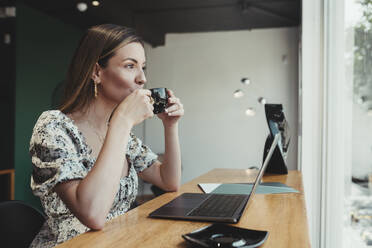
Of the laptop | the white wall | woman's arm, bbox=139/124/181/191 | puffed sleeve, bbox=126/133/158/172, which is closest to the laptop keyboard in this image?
the laptop

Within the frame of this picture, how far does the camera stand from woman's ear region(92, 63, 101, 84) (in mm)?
1238

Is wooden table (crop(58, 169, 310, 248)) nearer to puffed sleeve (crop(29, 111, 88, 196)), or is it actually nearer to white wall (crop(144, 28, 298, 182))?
puffed sleeve (crop(29, 111, 88, 196))

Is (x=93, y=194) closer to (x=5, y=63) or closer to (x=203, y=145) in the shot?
(x=5, y=63)

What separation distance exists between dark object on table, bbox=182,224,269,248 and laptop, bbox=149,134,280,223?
138mm

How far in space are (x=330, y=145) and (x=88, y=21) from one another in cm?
421

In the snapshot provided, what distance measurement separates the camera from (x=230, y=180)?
161 cm

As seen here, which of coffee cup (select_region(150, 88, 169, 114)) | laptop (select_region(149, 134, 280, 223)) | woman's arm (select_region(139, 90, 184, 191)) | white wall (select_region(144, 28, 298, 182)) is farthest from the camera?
white wall (select_region(144, 28, 298, 182))

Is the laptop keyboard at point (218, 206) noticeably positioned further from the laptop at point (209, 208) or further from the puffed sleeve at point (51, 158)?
the puffed sleeve at point (51, 158)

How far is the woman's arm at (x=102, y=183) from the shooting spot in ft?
2.85

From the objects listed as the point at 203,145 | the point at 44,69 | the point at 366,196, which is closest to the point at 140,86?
the point at 366,196

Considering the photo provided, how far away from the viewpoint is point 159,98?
124cm

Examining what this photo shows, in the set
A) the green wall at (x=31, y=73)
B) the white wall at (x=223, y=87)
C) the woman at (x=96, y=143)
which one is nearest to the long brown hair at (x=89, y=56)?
the woman at (x=96, y=143)

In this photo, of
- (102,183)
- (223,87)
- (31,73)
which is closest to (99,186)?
(102,183)

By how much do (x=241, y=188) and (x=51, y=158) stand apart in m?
0.72
